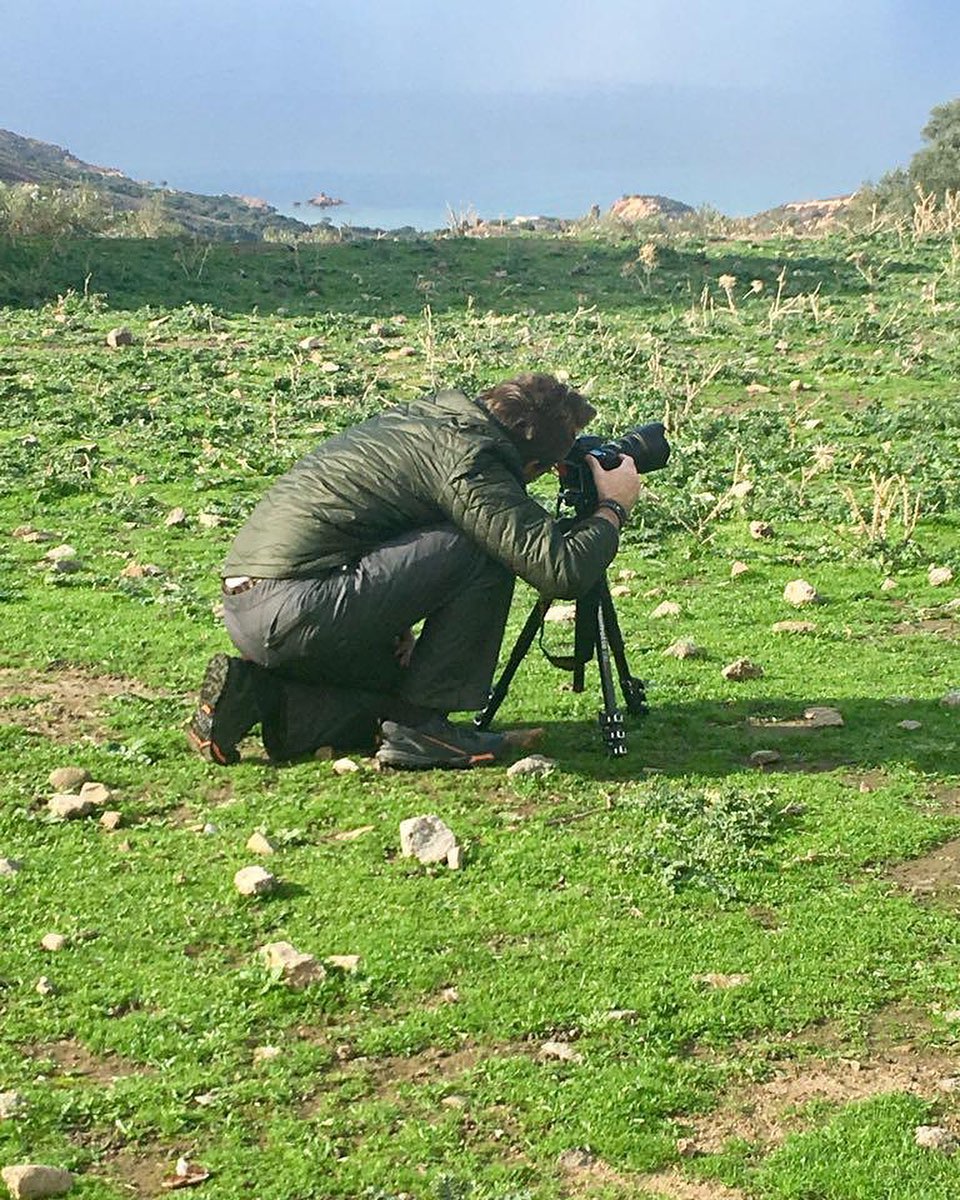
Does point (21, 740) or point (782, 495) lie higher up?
point (782, 495)

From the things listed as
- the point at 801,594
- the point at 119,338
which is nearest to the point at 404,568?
the point at 801,594

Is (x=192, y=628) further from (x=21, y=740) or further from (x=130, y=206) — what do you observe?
(x=130, y=206)

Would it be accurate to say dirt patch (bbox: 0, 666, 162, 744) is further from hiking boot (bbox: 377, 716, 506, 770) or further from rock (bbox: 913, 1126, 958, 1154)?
rock (bbox: 913, 1126, 958, 1154)

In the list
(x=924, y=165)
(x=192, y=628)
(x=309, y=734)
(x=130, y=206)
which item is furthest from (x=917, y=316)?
(x=130, y=206)

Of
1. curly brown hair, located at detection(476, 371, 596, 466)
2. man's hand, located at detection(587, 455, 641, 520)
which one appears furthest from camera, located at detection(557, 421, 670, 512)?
curly brown hair, located at detection(476, 371, 596, 466)

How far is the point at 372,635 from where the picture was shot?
6.02m

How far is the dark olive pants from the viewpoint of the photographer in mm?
5926

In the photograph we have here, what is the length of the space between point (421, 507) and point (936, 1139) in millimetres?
3011

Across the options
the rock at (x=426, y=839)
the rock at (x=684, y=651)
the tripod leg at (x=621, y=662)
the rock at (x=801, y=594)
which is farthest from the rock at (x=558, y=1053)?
the rock at (x=801, y=594)

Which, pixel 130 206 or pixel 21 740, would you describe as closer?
pixel 21 740

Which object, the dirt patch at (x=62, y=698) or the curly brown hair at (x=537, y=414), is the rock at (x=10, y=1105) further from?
the curly brown hair at (x=537, y=414)

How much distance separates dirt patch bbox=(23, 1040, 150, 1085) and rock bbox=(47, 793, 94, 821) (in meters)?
1.51

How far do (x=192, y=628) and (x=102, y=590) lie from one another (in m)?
0.91

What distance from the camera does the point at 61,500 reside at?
418 inches
